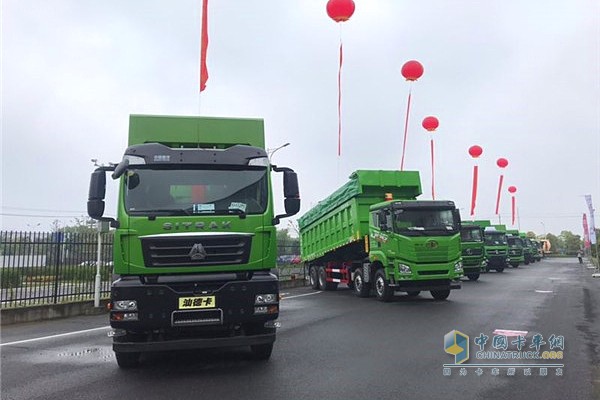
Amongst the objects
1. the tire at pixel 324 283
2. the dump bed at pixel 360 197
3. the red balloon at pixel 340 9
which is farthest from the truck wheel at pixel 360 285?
the red balloon at pixel 340 9

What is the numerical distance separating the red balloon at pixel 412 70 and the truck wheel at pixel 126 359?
35.4ft

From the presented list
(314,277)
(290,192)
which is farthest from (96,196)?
(314,277)

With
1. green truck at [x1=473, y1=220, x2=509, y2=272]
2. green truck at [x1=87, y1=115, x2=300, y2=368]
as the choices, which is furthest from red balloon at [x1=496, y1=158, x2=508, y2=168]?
green truck at [x1=87, y1=115, x2=300, y2=368]

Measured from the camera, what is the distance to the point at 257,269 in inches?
223

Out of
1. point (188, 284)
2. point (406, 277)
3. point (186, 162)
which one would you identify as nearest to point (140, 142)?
point (186, 162)

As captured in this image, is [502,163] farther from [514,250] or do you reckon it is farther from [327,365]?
[327,365]

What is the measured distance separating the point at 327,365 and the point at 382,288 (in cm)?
721

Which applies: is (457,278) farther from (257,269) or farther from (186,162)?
(186,162)

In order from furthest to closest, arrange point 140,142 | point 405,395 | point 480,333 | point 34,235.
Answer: point 34,235 → point 480,333 → point 140,142 → point 405,395

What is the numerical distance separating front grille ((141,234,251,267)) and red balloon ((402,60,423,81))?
9.73m

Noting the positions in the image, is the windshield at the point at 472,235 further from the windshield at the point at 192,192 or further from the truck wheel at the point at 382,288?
the windshield at the point at 192,192

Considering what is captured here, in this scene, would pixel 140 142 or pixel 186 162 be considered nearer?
pixel 186 162

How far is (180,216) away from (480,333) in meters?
5.21

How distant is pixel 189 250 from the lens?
538cm
